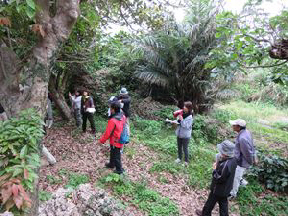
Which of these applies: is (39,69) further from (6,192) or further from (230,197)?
(230,197)

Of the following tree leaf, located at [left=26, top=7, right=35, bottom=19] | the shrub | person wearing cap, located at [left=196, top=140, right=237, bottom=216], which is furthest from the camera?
the shrub

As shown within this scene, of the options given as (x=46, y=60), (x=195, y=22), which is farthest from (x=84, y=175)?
(x=195, y=22)

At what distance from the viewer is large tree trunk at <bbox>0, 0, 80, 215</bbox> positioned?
80.3 inches

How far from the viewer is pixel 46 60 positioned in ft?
6.84

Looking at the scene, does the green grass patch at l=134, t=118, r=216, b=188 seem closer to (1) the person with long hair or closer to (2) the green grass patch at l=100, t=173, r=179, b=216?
(1) the person with long hair

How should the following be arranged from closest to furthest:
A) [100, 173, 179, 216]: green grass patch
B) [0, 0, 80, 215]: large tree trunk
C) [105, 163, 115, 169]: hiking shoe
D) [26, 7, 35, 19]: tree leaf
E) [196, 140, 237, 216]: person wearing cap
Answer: [26, 7, 35, 19]: tree leaf → [0, 0, 80, 215]: large tree trunk → [196, 140, 237, 216]: person wearing cap → [100, 173, 179, 216]: green grass patch → [105, 163, 115, 169]: hiking shoe

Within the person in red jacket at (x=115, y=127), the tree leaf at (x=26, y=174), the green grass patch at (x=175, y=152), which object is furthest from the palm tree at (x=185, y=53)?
the tree leaf at (x=26, y=174)

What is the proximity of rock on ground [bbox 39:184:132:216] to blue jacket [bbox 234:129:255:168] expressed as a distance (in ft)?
7.12

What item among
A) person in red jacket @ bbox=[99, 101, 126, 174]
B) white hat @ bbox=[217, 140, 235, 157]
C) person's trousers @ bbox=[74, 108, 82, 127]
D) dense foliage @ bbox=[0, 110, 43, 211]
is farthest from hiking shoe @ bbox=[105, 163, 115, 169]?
dense foliage @ bbox=[0, 110, 43, 211]

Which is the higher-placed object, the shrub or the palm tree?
the palm tree

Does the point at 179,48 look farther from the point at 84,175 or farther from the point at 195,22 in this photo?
the point at 84,175

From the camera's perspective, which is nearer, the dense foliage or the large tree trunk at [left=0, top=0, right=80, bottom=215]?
the dense foliage

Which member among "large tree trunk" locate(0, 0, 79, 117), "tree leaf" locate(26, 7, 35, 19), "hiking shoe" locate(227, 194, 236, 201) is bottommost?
"hiking shoe" locate(227, 194, 236, 201)

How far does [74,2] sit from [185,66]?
7608 millimetres
